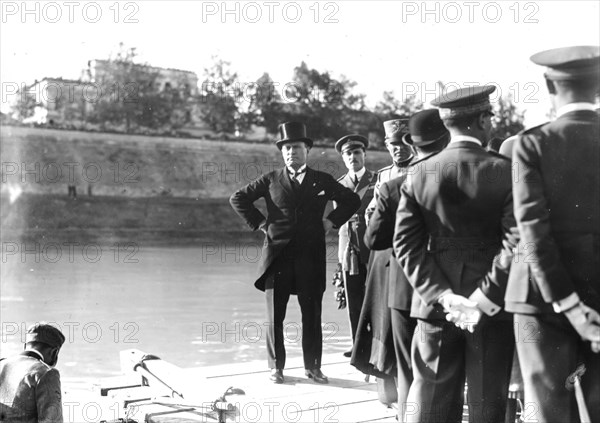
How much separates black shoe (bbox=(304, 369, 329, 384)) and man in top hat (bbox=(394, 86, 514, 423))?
8.77 ft

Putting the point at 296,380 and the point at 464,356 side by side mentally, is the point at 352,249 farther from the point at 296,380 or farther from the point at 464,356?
the point at 464,356

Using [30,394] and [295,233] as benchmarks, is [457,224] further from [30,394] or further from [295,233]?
[295,233]

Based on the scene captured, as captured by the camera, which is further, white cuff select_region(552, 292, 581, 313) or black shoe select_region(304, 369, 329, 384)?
black shoe select_region(304, 369, 329, 384)

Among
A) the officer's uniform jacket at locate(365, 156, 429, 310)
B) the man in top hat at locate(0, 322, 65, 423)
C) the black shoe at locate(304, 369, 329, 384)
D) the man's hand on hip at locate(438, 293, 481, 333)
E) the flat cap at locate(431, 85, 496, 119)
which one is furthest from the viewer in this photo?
the black shoe at locate(304, 369, 329, 384)

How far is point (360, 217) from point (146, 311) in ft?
25.7

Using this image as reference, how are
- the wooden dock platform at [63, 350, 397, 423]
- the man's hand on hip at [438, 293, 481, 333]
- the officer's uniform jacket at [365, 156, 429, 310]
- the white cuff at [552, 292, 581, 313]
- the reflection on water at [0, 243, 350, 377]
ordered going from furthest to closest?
the reflection on water at [0, 243, 350, 377] < the wooden dock platform at [63, 350, 397, 423] < the officer's uniform jacket at [365, 156, 429, 310] < the man's hand on hip at [438, 293, 481, 333] < the white cuff at [552, 292, 581, 313]

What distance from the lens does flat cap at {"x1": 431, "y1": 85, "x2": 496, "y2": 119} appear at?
3793 mm

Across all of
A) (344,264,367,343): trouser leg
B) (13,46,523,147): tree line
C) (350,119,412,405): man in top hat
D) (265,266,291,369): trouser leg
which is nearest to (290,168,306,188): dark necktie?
(265,266,291,369): trouser leg

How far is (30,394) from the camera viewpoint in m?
4.58

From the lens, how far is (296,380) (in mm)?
6527

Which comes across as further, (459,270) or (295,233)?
(295,233)

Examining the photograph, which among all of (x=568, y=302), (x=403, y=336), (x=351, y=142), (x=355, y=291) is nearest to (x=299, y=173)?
(x=351, y=142)

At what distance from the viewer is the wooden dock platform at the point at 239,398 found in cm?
539

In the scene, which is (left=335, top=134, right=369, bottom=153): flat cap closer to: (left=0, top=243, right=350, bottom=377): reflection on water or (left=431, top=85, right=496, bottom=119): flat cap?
(left=431, top=85, right=496, bottom=119): flat cap
